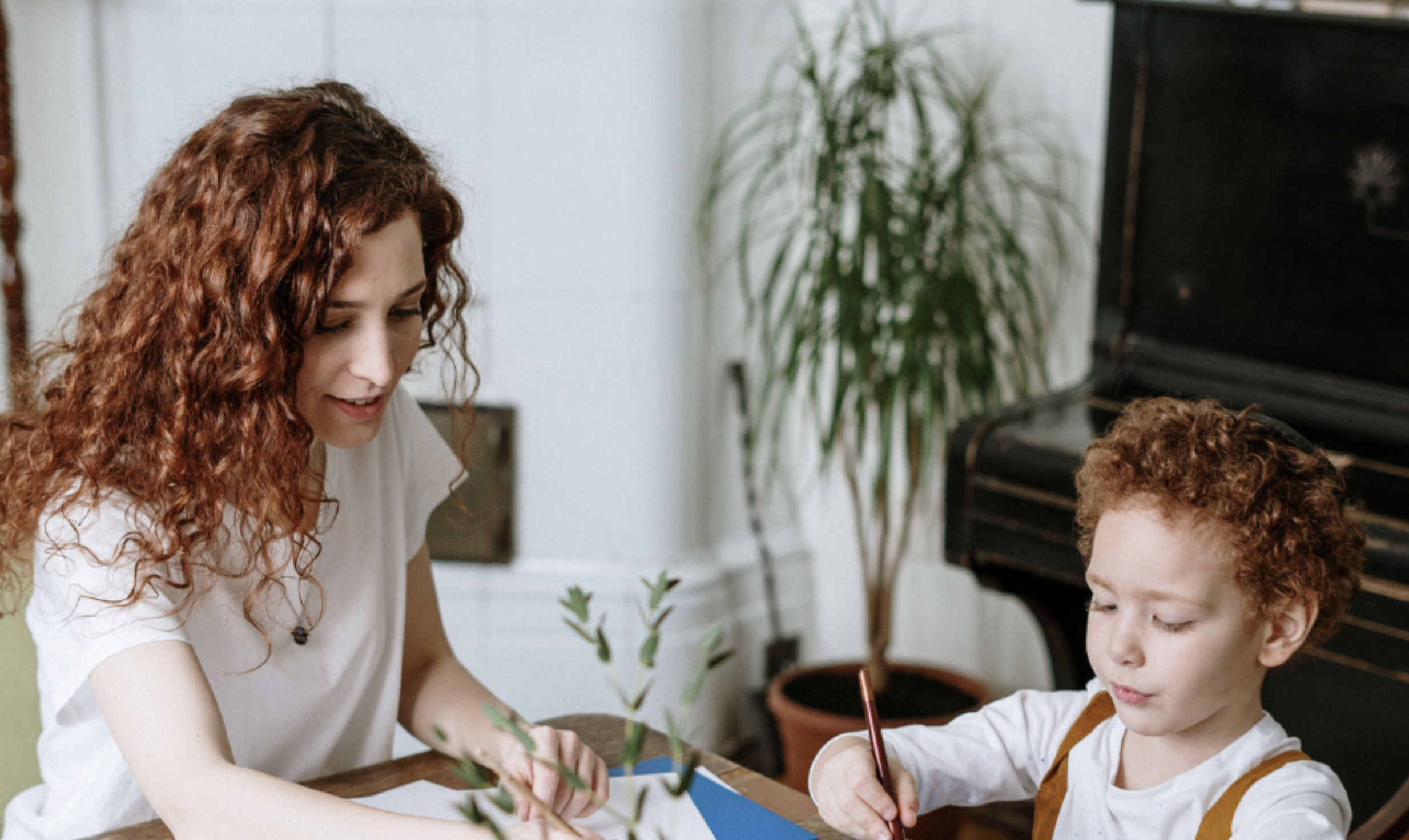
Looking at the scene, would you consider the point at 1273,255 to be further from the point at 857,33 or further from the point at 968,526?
the point at 857,33

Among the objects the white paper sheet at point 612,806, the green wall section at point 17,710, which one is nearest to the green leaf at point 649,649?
the white paper sheet at point 612,806

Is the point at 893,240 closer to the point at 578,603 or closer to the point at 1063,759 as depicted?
the point at 1063,759

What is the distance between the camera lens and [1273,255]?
6.81 feet

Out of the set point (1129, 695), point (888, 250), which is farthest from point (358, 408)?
point (888, 250)

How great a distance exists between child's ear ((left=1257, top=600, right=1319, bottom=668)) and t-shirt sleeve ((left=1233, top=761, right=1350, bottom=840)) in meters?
0.08

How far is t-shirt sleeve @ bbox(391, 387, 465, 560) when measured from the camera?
150 centimetres

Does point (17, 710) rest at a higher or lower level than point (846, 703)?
higher

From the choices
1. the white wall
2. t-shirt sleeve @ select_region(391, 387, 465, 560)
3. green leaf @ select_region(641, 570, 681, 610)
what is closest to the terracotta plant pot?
the white wall

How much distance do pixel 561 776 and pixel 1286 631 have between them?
59cm

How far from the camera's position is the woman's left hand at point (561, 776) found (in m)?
1.11

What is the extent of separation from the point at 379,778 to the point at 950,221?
1.62 metres

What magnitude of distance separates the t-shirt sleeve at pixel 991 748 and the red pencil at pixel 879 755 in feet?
0.23

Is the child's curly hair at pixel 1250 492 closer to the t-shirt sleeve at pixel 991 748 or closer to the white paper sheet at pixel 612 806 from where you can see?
the t-shirt sleeve at pixel 991 748

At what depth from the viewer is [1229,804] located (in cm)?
108
